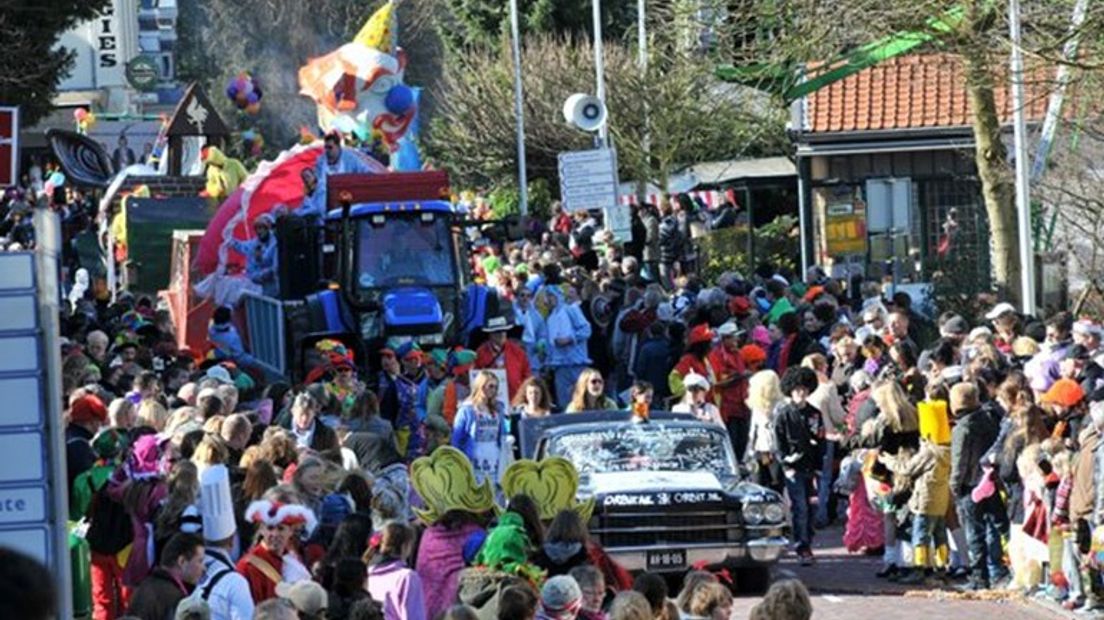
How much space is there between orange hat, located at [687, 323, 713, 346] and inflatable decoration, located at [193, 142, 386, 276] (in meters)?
9.87

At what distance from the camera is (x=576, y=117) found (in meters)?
42.2

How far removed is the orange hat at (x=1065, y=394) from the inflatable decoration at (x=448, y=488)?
562cm

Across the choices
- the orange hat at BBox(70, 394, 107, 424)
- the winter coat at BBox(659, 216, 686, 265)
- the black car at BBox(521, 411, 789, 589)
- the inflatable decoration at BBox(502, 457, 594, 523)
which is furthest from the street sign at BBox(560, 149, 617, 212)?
the inflatable decoration at BBox(502, 457, 594, 523)

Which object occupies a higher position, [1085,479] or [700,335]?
[700,335]

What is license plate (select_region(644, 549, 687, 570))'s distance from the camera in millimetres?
18438

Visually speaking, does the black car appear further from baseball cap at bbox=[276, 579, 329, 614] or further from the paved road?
baseball cap at bbox=[276, 579, 329, 614]

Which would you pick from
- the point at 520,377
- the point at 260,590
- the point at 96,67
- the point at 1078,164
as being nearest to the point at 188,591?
the point at 260,590

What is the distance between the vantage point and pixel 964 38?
25.5 metres

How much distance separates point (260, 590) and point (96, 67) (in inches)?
2736

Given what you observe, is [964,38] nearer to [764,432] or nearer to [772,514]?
[764,432]

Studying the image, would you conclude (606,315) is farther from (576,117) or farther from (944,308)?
(576,117)

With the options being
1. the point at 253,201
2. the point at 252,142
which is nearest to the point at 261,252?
the point at 253,201

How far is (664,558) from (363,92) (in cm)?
2822

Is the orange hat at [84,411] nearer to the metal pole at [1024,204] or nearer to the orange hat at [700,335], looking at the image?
the orange hat at [700,335]
